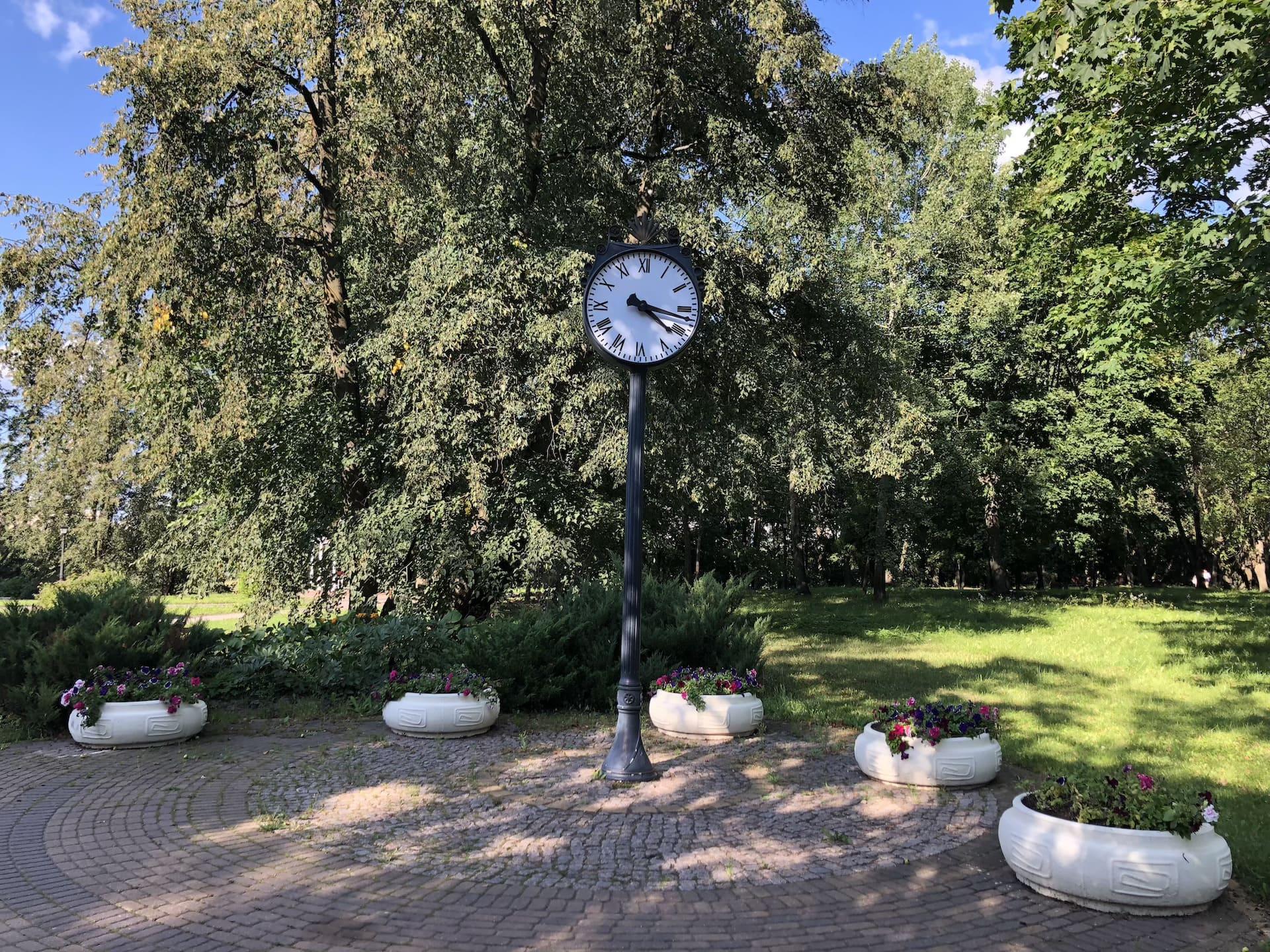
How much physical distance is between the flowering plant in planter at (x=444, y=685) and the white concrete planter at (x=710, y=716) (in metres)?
1.68

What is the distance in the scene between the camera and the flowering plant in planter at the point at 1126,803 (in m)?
4.00

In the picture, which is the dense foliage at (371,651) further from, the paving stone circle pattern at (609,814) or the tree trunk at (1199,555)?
the tree trunk at (1199,555)

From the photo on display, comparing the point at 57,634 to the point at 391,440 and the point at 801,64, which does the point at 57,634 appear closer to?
the point at 391,440

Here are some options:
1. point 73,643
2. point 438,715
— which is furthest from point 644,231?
point 73,643

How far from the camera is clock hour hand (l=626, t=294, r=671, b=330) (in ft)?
21.7

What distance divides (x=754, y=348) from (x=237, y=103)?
903cm

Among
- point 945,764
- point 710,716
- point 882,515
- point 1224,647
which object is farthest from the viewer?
point 882,515

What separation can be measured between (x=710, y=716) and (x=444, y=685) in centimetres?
258

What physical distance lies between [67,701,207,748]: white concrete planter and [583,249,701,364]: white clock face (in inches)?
199

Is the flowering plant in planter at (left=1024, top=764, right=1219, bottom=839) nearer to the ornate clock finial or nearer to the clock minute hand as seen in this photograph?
the clock minute hand

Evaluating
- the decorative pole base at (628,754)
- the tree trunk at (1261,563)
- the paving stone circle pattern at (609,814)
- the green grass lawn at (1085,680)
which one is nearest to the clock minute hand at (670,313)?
the decorative pole base at (628,754)

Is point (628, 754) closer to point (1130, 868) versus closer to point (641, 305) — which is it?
point (1130, 868)

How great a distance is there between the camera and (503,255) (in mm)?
12750

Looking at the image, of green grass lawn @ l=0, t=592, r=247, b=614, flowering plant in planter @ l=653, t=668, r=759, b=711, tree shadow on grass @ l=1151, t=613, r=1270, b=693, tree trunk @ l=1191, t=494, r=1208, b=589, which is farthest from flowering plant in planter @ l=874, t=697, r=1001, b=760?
tree trunk @ l=1191, t=494, r=1208, b=589
